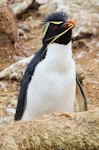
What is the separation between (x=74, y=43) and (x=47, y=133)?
13.1ft

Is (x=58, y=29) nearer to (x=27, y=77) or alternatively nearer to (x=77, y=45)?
(x=27, y=77)

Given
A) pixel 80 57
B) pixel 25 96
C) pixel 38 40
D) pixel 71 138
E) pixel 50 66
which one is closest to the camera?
pixel 71 138

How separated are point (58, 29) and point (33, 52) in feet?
9.75

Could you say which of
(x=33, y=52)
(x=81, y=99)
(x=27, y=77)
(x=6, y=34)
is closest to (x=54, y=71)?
(x=27, y=77)

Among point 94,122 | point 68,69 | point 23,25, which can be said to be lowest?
point 23,25

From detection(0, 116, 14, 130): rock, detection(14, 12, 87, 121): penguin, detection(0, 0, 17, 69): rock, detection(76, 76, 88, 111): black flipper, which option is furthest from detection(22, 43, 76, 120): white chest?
detection(0, 0, 17, 69): rock

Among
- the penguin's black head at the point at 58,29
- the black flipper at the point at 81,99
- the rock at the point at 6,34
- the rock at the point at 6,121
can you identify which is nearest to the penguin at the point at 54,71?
the penguin's black head at the point at 58,29

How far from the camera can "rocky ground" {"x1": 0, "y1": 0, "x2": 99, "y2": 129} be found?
5110mm

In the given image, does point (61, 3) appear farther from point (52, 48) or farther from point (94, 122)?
point (94, 122)

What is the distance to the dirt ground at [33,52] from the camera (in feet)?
16.1

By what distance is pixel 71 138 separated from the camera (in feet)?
8.51

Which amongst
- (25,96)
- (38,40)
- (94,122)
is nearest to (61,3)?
(38,40)

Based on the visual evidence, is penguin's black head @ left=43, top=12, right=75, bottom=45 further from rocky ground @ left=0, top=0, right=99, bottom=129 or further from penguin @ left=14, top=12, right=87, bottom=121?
rocky ground @ left=0, top=0, right=99, bottom=129

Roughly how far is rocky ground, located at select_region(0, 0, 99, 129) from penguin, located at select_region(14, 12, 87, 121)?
1.03 meters
